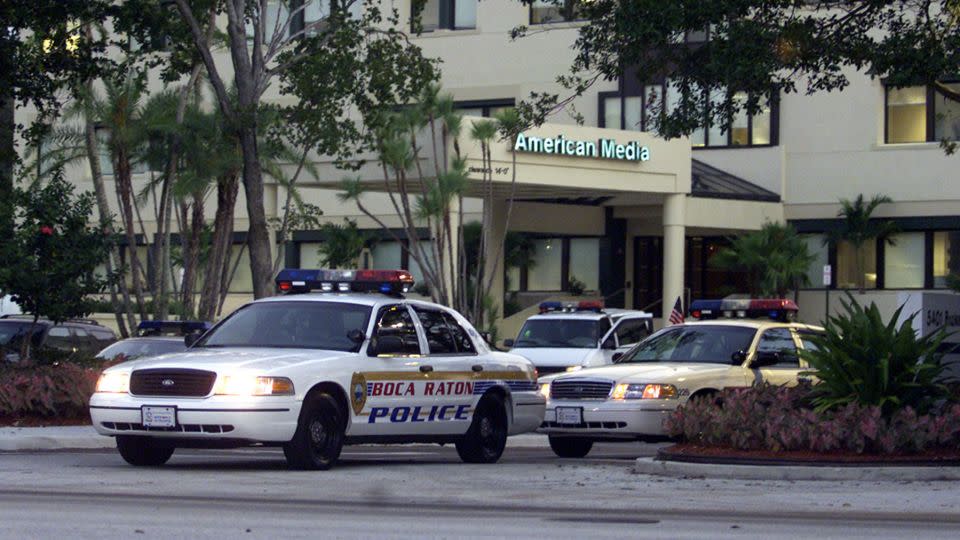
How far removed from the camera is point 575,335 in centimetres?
2886

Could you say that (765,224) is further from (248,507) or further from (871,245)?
(248,507)

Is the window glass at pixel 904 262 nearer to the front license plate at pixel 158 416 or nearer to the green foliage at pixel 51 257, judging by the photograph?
the green foliage at pixel 51 257

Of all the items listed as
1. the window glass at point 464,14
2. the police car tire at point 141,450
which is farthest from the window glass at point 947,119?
the police car tire at point 141,450

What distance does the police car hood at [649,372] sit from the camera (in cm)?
1809

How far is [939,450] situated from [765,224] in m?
31.1

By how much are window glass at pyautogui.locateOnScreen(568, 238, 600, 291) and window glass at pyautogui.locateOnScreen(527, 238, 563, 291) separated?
430 mm

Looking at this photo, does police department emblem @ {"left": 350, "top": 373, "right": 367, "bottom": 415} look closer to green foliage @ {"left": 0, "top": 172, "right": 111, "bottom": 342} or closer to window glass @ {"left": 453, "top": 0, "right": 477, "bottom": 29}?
green foliage @ {"left": 0, "top": 172, "right": 111, "bottom": 342}

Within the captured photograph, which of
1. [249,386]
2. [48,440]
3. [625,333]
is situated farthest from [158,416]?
[625,333]

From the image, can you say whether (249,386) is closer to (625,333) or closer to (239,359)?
(239,359)

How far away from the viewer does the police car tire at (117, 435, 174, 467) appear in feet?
49.3

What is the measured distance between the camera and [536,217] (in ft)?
153

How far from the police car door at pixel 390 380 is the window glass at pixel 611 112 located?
32.5m

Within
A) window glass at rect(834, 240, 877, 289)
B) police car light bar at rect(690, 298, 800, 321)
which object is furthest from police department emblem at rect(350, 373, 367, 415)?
window glass at rect(834, 240, 877, 289)

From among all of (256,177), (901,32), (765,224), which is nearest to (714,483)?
(901,32)
